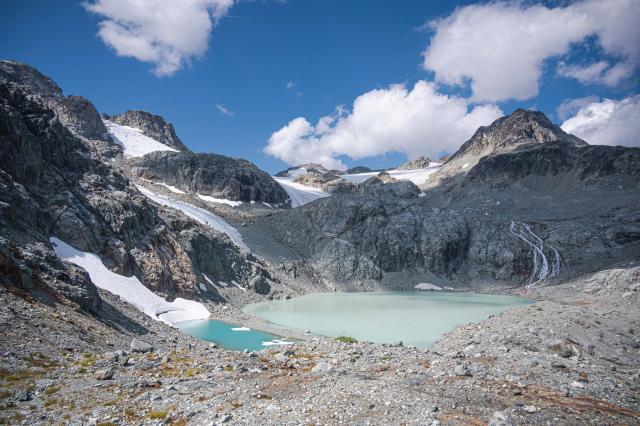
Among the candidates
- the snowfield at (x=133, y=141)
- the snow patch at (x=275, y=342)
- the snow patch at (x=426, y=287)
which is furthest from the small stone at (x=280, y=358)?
the snowfield at (x=133, y=141)

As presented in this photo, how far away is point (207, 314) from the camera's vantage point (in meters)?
47.1

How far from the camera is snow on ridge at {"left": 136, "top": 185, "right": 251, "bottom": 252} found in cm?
8506

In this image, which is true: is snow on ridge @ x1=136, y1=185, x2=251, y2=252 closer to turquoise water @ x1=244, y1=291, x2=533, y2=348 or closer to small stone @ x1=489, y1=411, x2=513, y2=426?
turquoise water @ x1=244, y1=291, x2=533, y2=348

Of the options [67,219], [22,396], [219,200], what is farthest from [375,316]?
[219,200]

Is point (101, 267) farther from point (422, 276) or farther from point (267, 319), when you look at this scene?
point (422, 276)

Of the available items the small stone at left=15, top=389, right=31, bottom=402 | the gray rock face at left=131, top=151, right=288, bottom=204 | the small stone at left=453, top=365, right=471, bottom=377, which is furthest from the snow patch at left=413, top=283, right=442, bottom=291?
the small stone at left=15, top=389, right=31, bottom=402

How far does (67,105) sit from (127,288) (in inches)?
5207

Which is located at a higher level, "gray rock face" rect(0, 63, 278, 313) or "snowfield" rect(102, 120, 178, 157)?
"snowfield" rect(102, 120, 178, 157)

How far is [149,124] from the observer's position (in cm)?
18188

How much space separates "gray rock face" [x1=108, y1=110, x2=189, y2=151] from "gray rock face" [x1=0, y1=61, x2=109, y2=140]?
974 inches

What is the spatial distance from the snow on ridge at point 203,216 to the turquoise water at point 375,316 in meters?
23.7

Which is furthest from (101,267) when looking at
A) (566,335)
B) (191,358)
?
(566,335)

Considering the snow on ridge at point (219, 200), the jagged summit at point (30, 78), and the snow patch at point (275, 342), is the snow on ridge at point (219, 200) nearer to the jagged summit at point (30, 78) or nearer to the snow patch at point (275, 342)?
the jagged summit at point (30, 78)

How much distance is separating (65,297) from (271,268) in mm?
54229
